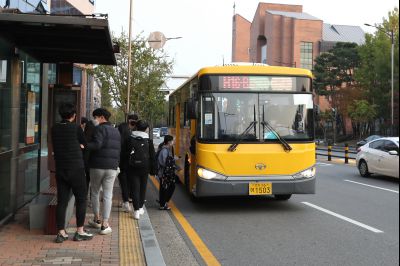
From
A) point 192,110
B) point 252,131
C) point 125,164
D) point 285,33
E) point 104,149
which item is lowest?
point 125,164

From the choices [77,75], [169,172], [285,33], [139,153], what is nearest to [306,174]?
[169,172]

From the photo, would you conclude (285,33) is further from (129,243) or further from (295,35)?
(129,243)

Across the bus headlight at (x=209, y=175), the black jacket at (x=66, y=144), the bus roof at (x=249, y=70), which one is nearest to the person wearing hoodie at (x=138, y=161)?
the bus headlight at (x=209, y=175)

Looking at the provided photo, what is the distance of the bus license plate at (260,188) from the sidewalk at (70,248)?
2289 mm

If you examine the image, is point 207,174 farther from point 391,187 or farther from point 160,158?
point 391,187

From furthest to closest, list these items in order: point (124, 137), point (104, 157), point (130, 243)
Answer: point (124, 137) → point (104, 157) → point (130, 243)

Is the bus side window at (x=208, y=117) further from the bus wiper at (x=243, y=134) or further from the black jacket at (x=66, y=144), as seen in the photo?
the black jacket at (x=66, y=144)

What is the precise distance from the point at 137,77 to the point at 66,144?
2174 centimetres

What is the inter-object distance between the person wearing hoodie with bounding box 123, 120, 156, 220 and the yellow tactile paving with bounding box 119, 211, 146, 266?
1.09ft

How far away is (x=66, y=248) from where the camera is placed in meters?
5.64

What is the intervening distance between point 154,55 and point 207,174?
20.5m

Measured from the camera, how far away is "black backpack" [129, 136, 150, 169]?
25.9 ft

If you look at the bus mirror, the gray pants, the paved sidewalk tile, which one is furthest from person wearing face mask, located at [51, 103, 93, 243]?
the bus mirror

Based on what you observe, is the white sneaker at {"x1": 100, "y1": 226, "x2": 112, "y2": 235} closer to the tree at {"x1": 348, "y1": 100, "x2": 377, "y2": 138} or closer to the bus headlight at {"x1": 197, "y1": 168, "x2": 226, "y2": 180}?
the bus headlight at {"x1": 197, "y1": 168, "x2": 226, "y2": 180}
